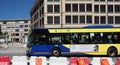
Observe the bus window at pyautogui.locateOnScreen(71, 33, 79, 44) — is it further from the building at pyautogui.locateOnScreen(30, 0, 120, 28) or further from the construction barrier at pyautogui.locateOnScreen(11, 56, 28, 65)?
the building at pyautogui.locateOnScreen(30, 0, 120, 28)

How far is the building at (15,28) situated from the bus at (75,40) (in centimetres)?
15902

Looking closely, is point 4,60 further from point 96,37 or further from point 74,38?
point 96,37

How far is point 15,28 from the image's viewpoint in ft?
629

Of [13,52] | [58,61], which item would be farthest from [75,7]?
[58,61]

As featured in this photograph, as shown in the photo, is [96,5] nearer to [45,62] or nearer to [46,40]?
[46,40]

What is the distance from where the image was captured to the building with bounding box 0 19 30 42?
190m

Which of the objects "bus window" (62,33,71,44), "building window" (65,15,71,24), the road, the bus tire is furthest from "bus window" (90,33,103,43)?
"building window" (65,15,71,24)

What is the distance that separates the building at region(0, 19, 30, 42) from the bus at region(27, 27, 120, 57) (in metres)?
159

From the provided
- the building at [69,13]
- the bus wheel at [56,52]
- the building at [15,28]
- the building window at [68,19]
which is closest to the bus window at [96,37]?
the bus wheel at [56,52]

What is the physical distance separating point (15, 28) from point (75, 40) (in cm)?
16448

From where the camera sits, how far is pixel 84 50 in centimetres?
2930

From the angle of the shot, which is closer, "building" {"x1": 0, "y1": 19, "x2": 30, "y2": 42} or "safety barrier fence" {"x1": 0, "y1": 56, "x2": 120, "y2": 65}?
"safety barrier fence" {"x1": 0, "y1": 56, "x2": 120, "y2": 65}

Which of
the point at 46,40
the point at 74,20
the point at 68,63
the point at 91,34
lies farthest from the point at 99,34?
the point at 74,20

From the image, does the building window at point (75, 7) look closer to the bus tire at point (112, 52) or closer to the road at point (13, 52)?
the road at point (13, 52)
